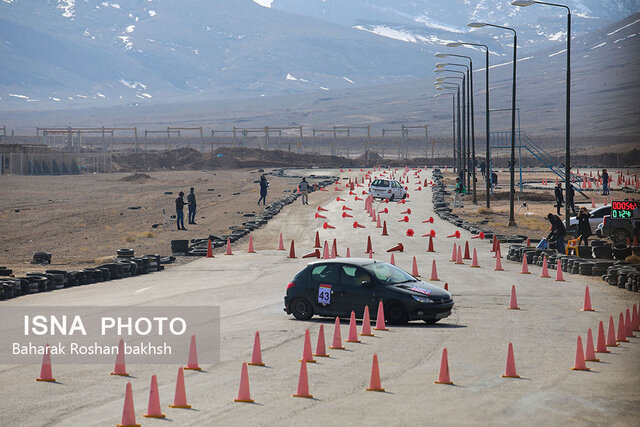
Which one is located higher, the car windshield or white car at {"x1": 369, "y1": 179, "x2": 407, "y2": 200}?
white car at {"x1": 369, "y1": 179, "x2": 407, "y2": 200}

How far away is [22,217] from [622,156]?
84414 millimetres

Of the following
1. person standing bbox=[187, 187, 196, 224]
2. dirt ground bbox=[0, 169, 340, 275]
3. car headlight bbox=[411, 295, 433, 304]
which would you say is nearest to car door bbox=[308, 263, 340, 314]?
car headlight bbox=[411, 295, 433, 304]

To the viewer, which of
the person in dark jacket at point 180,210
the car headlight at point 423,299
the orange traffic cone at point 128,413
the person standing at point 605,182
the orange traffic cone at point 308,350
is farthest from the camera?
the person standing at point 605,182

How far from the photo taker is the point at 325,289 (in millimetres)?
20500

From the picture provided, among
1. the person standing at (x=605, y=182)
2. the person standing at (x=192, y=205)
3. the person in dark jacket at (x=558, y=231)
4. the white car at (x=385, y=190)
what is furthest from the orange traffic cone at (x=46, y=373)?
the white car at (x=385, y=190)

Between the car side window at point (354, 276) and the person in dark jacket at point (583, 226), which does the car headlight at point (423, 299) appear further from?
the person in dark jacket at point (583, 226)

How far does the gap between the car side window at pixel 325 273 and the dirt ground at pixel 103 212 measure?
14.5m

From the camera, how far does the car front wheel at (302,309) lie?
67.7 ft

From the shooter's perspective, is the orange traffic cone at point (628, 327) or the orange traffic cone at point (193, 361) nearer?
the orange traffic cone at point (193, 361)

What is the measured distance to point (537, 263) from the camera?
32750 mm

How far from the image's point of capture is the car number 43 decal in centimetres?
2048

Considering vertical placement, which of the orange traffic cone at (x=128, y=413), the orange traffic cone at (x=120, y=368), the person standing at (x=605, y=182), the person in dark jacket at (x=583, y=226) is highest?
the person standing at (x=605, y=182)

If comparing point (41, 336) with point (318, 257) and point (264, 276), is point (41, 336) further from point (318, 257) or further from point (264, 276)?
point (318, 257)

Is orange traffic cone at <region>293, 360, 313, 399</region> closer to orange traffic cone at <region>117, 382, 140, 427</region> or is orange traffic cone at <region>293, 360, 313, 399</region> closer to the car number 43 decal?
orange traffic cone at <region>117, 382, 140, 427</region>
